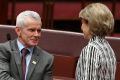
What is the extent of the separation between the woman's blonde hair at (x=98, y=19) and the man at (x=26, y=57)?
0.38m

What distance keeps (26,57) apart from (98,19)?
0.55 metres

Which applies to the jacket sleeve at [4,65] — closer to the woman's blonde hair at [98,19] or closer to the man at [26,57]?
the man at [26,57]

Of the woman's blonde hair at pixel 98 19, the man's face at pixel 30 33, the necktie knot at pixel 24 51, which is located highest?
the woman's blonde hair at pixel 98 19

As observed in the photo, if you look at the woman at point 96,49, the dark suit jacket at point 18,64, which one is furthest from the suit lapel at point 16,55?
the woman at point 96,49

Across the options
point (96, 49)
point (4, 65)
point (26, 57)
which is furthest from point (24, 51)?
point (96, 49)

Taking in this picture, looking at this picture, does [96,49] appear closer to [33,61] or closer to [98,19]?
[98,19]

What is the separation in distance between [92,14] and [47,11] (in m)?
3.07

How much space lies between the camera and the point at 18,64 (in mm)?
2375

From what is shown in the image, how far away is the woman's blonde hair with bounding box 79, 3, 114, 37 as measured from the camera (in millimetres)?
2078

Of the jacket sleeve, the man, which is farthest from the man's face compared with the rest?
the jacket sleeve

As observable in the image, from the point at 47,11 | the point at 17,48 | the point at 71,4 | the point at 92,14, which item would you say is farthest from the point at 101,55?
the point at 71,4

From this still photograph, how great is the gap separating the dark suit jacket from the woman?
1.12ft

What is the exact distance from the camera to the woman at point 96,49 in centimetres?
205

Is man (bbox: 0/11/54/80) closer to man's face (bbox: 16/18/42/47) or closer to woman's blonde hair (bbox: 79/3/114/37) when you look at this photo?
man's face (bbox: 16/18/42/47)
